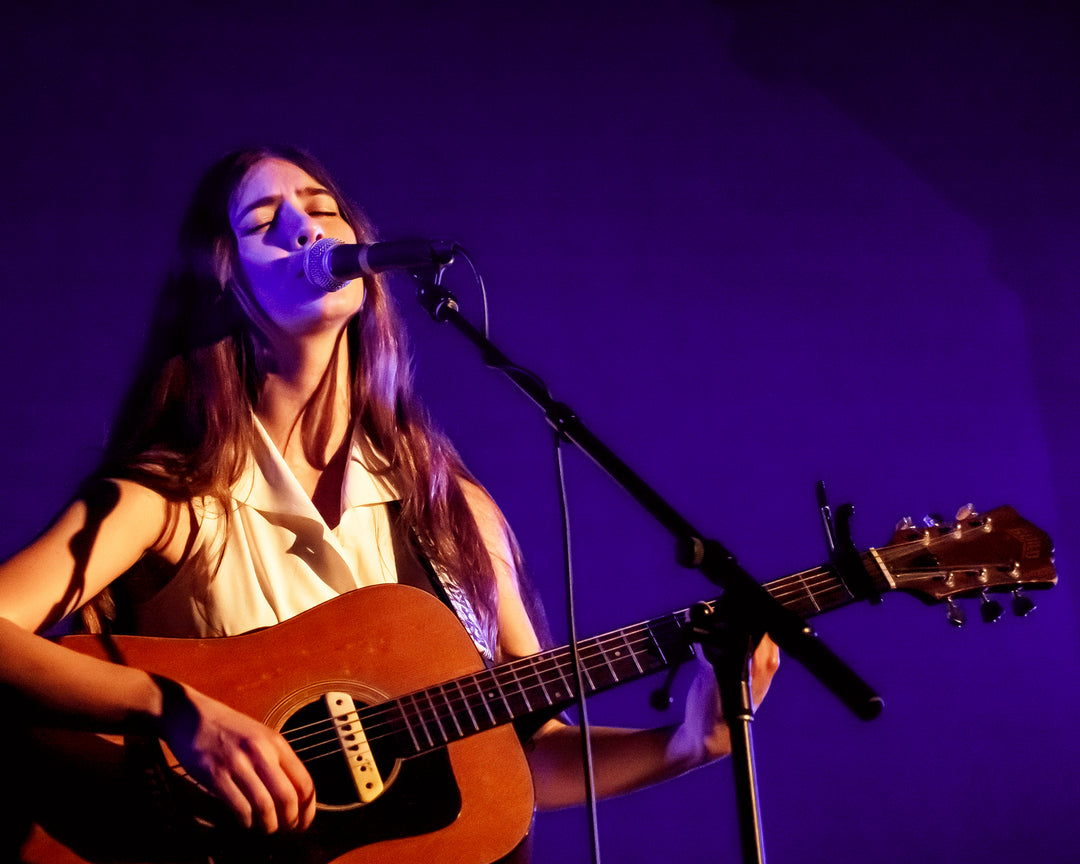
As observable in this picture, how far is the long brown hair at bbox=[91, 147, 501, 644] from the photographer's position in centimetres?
205

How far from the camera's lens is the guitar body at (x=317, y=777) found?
1561 millimetres

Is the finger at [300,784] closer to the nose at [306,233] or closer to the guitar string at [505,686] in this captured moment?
the guitar string at [505,686]

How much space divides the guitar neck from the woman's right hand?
22 cm

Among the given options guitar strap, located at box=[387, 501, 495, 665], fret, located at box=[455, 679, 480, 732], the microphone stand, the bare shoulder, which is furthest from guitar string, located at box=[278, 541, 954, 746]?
the microphone stand

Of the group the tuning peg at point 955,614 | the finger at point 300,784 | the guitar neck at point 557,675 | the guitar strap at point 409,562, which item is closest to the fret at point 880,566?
the guitar neck at point 557,675

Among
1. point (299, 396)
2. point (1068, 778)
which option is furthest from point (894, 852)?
point (299, 396)

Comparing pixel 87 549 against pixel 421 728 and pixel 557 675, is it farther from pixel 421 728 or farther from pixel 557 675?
pixel 557 675

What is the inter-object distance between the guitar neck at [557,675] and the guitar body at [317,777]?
0.05 meters

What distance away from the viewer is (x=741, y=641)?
1271 mm

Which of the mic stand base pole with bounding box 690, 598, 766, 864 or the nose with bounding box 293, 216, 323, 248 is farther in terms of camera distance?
the nose with bounding box 293, 216, 323, 248

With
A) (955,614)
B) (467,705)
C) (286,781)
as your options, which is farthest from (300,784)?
(955,614)

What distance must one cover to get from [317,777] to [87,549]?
549 millimetres

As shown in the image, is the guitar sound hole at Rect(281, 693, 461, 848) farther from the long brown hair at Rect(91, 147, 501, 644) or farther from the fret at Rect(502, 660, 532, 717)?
the long brown hair at Rect(91, 147, 501, 644)

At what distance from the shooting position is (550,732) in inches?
86.1
